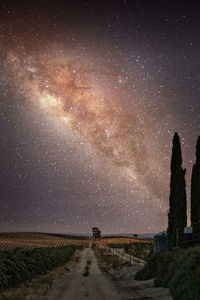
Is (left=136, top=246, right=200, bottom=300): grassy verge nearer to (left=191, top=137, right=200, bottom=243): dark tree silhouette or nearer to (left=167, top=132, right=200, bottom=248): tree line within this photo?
(left=167, top=132, right=200, bottom=248): tree line

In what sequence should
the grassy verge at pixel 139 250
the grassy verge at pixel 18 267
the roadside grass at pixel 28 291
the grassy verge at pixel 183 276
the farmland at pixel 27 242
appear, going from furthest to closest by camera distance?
1. the farmland at pixel 27 242
2. the grassy verge at pixel 139 250
3. the grassy verge at pixel 18 267
4. the roadside grass at pixel 28 291
5. the grassy verge at pixel 183 276

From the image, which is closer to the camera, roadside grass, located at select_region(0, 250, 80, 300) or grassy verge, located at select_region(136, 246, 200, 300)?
grassy verge, located at select_region(136, 246, 200, 300)

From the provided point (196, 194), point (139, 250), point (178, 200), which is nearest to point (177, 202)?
point (178, 200)

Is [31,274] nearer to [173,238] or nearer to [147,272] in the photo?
[147,272]

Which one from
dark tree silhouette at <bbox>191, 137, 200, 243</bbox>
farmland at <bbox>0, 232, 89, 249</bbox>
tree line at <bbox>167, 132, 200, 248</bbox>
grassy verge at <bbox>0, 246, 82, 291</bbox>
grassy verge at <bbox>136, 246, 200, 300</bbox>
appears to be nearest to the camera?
grassy verge at <bbox>136, 246, 200, 300</bbox>

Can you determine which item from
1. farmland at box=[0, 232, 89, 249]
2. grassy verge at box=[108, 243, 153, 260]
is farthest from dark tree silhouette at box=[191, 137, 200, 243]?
farmland at box=[0, 232, 89, 249]

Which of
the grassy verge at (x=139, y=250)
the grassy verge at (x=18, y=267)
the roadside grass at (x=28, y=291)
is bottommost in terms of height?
the grassy verge at (x=139, y=250)

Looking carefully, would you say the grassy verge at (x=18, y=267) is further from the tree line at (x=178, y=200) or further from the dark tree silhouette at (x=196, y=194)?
the dark tree silhouette at (x=196, y=194)

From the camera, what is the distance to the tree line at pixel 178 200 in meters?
25.7

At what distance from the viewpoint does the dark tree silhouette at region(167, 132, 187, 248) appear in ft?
84.4

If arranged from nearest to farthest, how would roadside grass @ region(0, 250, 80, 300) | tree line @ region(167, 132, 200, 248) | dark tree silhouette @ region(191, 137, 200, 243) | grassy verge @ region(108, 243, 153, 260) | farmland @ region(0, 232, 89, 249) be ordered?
1. roadside grass @ region(0, 250, 80, 300)
2. tree line @ region(167, 132, 200, 248)
3. dark tree silhouette @ region(191, 137, 200, 243)
4. grassy verge @ region(108, 243, 153, 260)
5. farmland @ region(0, 232, 89, 249)

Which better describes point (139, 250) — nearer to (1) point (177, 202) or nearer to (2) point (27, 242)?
(1) point (177, 202)

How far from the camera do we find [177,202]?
26.5m

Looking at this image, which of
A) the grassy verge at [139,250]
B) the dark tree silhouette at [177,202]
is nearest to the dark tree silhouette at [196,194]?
the dark tree silhouette at [177,202]
